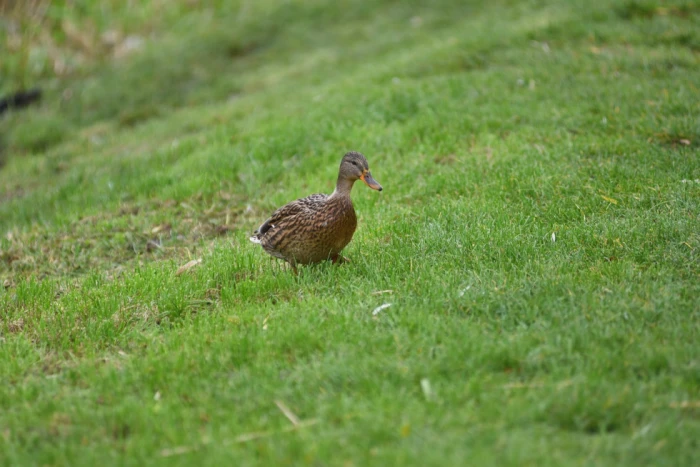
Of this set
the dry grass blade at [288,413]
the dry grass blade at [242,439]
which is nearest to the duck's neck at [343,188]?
the dry grass blade at [288,413]

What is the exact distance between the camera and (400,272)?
4.78m

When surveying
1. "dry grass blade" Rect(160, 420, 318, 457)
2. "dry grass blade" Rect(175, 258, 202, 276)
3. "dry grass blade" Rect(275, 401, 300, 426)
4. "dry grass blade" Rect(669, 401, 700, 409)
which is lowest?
"dry grass blade" Rect(669, 401, 700, 409)

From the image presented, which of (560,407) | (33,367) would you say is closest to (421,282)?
(560,407)

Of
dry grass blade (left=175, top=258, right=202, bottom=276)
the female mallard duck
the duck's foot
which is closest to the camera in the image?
the female mallard duck

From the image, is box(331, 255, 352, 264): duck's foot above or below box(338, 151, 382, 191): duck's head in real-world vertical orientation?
below

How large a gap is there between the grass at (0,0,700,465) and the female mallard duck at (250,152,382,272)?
0.17 m

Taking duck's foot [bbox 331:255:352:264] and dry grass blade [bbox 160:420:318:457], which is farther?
duck's foot [bbox 331:255:352:264]

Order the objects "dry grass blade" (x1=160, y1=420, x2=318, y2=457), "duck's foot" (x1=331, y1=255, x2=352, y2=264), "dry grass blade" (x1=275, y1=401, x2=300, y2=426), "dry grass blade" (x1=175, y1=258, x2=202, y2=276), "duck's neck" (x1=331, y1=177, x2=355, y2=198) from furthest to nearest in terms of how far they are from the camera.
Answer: "dry grass blade" (x1=175, y1=258, x2=202, y2=276), "duck's foot" (x1=331, y1=255, x2=352, y2=264), "duck's neck" (x1=331, y1=177, x2=355, y2=198), "dry grass blade" (x1=275, y1=401, x2=300, y2=426), "dry grass blade" (x1=160, y1=420, x2=318, y2=457)

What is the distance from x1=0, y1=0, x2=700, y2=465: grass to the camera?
3266mm

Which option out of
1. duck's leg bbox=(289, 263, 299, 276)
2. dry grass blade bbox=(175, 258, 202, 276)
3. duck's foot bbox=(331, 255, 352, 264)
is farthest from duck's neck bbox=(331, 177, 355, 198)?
dry grass blade bbox=(175, 258, 202, 276)

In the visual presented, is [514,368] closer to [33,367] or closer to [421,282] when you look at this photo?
[421,282]

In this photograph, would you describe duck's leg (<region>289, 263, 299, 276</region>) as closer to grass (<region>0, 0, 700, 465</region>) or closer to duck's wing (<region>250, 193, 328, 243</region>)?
grass (<region>0, 0, 700, 465</region>)

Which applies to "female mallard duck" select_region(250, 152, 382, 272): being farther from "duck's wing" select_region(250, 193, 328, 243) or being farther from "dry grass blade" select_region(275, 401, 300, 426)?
"dry grass blade" select_region(275, 401, 300, 426)

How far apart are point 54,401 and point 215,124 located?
6.71 metres
